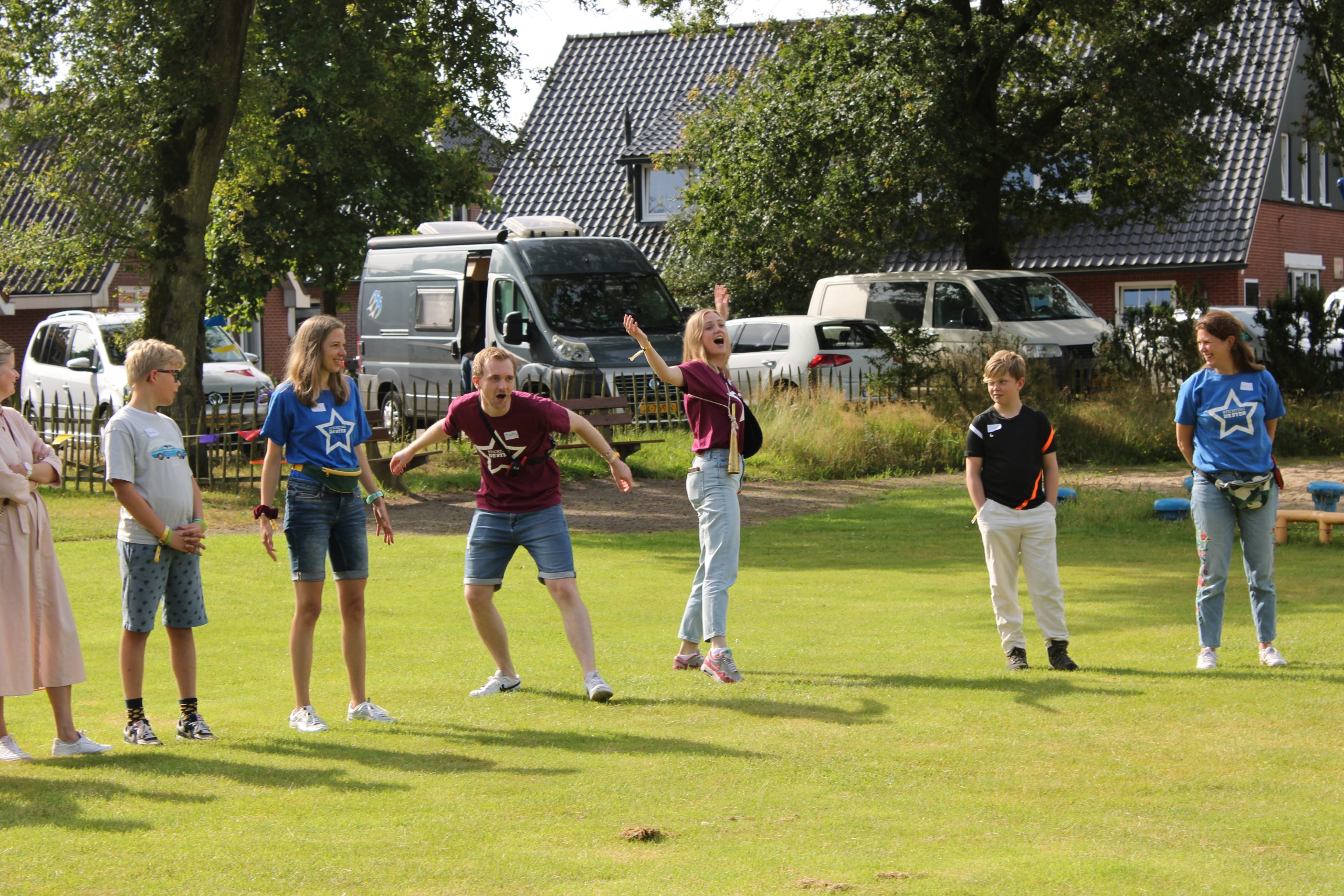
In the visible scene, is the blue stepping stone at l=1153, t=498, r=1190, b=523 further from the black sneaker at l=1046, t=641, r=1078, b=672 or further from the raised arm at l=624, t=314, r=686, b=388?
the raised arm at l=624, t=314, r=686, b=388

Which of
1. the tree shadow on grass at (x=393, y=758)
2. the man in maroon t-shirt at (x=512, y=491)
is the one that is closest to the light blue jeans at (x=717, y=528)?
the man in maroon t-shirt at (x=512, y=491)

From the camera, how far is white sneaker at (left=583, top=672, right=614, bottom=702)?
7.33 metres

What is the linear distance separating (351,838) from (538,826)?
25.0 inches

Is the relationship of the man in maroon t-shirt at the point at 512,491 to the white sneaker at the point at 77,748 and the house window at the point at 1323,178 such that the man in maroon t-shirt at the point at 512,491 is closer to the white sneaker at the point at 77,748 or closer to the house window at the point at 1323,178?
the white sneaker at the point at 77,748

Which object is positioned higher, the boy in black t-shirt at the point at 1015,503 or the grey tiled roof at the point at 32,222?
the grey tiled roof at the point at 32,222

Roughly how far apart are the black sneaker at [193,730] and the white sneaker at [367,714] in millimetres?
641

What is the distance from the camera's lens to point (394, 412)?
76.8 ft

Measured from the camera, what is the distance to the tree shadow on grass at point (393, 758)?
6.18m

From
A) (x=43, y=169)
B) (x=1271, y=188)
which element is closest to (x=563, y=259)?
(x=43, y=169)

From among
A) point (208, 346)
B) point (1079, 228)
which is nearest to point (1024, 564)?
point (208, 346)

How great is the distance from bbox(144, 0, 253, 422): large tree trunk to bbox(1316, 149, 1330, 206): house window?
2908 centimetres

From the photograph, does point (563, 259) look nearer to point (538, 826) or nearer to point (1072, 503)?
point (1072, 503)

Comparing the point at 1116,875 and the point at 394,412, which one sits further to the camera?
the point at 394,412

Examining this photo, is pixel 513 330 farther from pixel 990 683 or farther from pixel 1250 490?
pixel 1250 490
